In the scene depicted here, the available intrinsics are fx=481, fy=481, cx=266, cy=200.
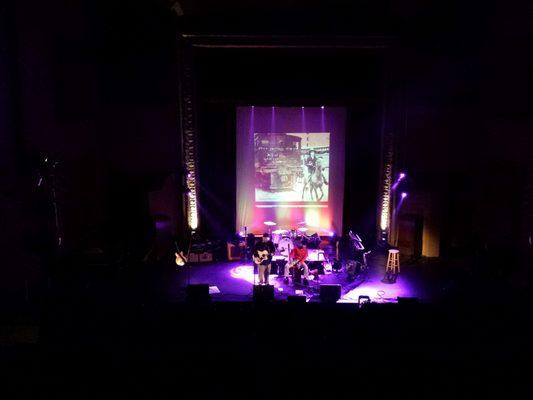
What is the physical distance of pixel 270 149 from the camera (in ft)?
44.2

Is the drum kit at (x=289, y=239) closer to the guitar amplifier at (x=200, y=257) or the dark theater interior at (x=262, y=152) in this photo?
the dark theater interior at (x=262, y=152)

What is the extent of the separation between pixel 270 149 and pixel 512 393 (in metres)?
9.44

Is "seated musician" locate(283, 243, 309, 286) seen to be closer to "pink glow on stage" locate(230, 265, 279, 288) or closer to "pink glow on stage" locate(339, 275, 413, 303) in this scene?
"pink glow on stage" locate(230, 265, 279, 288)

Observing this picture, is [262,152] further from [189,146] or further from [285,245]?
[285,245]

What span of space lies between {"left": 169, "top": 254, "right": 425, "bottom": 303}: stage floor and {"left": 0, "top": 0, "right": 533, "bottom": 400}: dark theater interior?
0.07 m

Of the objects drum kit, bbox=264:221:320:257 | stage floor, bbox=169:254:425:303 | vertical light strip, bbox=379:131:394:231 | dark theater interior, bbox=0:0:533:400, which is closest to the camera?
dark theater interior, bbox=0:0:533:400

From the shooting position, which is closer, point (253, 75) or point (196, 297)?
point (196, 297)

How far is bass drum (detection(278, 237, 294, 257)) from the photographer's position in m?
12.3

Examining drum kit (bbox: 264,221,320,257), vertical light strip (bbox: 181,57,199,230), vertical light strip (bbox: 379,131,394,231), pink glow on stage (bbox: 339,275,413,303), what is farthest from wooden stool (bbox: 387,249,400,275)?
vertical light strip (bbox: 181,57,199,230)

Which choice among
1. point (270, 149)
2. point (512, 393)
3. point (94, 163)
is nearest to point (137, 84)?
point (94, 163)

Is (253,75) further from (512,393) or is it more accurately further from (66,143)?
(512,393)

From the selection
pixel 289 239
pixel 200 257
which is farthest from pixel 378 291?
pixel 200 257

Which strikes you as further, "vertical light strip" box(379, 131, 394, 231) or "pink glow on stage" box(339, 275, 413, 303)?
"vertical light strip" box(379, 131, 394, 231)

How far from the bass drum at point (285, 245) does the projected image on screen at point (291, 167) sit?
1428 mm
